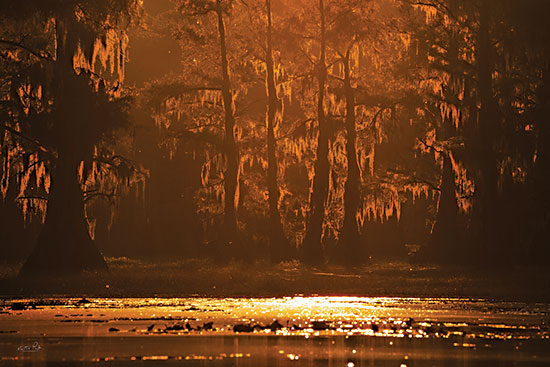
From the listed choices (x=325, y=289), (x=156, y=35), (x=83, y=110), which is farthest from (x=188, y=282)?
(x=156, y=35)

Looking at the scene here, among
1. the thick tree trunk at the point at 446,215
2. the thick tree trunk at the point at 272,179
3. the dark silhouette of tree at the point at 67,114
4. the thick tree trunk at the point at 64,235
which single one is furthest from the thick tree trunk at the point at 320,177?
the thick tree trunk at the point at 64,235

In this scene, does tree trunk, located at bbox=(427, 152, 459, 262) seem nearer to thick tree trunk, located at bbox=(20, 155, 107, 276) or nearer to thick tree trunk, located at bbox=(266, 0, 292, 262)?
thick tree trunk, located at bbox=(266, 0, 292, 262)

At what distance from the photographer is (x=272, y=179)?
186 feet

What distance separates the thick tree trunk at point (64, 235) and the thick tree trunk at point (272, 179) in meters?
13.0

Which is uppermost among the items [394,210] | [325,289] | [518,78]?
[518,78]

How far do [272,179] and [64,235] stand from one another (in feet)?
49.9

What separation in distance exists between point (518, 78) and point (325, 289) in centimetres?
1517

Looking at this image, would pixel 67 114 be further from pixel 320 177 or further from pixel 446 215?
pixel 446 215

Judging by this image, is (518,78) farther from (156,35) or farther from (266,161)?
(156,35)

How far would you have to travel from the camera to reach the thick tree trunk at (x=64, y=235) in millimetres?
42344

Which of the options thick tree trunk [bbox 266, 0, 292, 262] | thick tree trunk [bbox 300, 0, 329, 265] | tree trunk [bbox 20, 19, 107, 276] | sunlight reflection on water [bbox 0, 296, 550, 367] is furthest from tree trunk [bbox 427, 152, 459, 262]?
sunlight reflection on water [bbox 0, 296, 550, 367]

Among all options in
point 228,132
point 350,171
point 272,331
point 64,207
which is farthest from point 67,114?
point 272,331

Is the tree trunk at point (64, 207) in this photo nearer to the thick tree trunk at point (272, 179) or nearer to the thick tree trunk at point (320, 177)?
the thick tree trunk at point (272, 179)

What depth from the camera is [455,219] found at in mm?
54531
